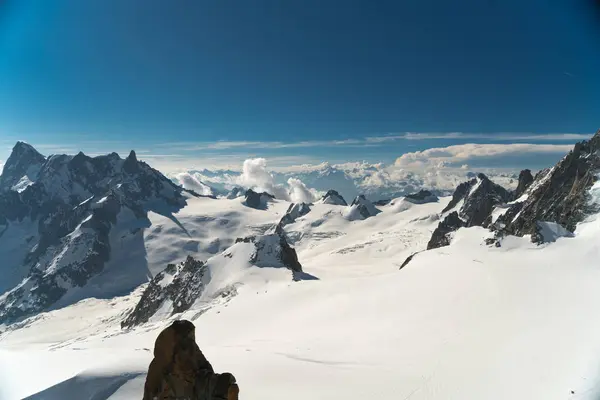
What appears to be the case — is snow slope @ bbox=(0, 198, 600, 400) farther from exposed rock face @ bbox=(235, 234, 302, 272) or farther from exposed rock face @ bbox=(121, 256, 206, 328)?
exposed rock face @ bbox=(235, 234, 302, 272)

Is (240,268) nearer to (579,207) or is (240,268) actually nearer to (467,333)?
(467,333)

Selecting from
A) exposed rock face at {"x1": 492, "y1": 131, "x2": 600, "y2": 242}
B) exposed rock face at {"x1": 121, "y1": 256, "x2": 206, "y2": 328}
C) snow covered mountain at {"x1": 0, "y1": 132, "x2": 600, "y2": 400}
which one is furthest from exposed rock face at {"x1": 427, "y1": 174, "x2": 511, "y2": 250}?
exposed rock face at {"x1": 121, "y1": 256, "x2": 206, "y2": 328}

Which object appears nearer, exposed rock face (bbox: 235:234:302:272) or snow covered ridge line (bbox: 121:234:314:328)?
snow covered ridge line (bbox: 121:234:314:328)

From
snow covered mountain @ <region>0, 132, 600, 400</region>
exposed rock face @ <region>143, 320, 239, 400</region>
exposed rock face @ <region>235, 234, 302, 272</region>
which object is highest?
exposed rock face @ <region>143, 320, 239, 400</region>

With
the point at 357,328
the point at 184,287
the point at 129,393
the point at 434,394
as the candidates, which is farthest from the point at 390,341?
the point at 184,287

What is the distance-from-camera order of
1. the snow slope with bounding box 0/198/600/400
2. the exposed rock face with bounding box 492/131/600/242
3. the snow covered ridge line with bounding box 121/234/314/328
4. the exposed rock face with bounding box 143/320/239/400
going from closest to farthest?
the exposed rock face with bounding box 143/320/239/400 < the snow slope with bounding box 0/198/600/400 < the exposed rock face with bounding box 492/131/600/242 < the snow covered ridge line with bounding box 121/234/314/328

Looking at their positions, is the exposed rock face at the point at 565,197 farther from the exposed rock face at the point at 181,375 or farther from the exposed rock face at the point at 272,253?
the exposed rock face at the point at 181,375

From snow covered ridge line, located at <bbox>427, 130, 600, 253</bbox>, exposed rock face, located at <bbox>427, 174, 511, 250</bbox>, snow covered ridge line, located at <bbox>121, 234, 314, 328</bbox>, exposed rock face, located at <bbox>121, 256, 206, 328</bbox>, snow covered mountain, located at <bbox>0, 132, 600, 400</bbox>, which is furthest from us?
exposed rock face, located at <bbox>427, 174, 511, 250</bbox>
